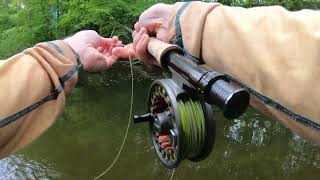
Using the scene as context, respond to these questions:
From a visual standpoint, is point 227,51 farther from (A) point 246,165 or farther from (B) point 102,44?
(A) point 246,165

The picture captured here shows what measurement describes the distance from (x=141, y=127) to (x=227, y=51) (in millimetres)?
4939

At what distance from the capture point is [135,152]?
5.51m

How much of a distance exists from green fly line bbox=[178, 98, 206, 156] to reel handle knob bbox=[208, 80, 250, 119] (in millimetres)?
203

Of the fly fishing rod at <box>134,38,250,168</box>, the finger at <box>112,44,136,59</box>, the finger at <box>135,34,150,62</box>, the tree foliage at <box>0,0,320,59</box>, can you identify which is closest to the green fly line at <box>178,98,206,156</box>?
Result: the fly fishing rod at <box>134,38,250,168</box>

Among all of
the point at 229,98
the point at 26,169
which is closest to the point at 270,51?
the point at 229,98

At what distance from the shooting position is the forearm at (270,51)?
103 cm

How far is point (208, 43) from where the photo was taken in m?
1.38

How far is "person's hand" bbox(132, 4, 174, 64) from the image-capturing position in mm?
1802

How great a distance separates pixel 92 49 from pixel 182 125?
0.84 m

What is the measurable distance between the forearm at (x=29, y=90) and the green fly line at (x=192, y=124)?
0.48m

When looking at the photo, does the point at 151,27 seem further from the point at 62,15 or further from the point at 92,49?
the point at 62,15

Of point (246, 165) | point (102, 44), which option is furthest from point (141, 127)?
point (102, 44)

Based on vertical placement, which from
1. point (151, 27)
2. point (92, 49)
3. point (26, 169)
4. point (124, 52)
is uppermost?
point (151, 27)

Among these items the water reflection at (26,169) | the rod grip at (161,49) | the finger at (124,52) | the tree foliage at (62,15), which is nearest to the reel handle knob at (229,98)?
→ the rod grip at (161,49)
